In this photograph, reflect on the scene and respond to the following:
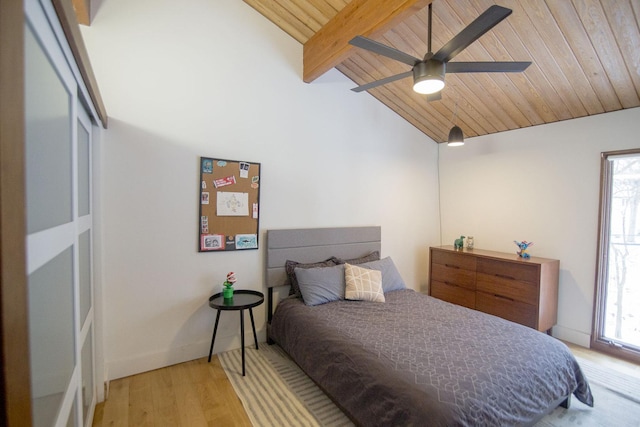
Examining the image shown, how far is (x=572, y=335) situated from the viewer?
317 centimetres

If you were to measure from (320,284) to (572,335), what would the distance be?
2.88 metres

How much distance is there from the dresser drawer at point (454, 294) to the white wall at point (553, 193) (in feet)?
2.49

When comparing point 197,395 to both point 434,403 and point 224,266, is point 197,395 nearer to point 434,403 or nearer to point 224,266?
point 224,266

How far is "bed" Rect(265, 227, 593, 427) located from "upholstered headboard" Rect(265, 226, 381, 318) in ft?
0.04

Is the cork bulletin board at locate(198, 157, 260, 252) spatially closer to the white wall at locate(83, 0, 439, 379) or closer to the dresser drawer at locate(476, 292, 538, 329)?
the white wall at locate(83, 0, 439, 379)

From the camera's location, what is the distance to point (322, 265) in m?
3.18

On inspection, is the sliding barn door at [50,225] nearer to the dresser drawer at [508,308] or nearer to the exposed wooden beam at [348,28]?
the exposed wooden beam at [348,28]

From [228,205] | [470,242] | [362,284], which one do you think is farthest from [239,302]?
[470,242]

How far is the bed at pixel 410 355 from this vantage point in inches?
59.9

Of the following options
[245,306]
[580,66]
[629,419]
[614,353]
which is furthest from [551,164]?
[245,306]

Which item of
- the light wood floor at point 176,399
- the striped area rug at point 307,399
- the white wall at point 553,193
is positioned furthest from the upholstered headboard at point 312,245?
the white wall at point 553,193

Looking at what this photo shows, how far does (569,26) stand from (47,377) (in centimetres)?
358

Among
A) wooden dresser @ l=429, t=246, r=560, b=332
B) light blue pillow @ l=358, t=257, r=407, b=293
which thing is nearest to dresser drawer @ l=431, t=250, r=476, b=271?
wooden dresser @ l=429, t=246, r=560, b=332

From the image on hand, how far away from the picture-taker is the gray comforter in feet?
4.92
